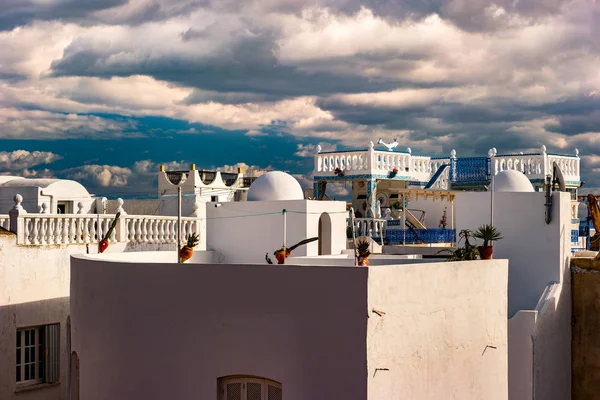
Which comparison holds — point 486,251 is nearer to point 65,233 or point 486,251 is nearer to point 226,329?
point 226,329

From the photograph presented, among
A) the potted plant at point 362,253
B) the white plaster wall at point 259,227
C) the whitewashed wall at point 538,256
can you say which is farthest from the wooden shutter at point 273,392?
the whitewashed wall at point 538,256

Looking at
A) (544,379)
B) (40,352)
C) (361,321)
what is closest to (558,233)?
(544,379)

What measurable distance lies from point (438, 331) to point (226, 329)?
10.1 ft

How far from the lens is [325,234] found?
20922 millimetres

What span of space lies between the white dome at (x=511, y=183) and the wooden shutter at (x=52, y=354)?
10823mm

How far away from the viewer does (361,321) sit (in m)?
11.5

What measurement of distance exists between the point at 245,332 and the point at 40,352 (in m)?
8.80

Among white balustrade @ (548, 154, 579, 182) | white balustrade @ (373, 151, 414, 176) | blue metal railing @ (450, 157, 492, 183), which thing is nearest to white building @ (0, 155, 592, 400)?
blue metal railing @ (450, 157, 492, 183)

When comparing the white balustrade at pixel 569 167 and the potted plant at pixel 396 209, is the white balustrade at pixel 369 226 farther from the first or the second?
the white balustrade at pixel 569 167

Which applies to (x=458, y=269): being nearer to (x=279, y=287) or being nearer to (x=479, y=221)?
(x=279, y=287)

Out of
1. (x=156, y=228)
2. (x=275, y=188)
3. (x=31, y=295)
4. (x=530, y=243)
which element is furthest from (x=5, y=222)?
(x=530, y=243)

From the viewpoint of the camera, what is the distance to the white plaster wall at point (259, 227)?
19812 millimetres

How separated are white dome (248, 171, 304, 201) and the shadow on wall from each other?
4.92 m

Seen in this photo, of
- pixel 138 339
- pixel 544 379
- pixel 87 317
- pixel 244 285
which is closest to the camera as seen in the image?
pixel 244 285
